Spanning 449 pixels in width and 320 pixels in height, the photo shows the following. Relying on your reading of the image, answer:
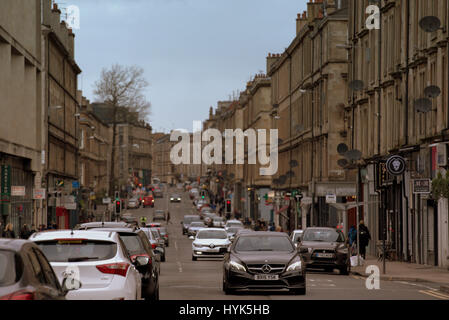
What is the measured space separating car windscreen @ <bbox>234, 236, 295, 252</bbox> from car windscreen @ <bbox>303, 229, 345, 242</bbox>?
1078 centimetres

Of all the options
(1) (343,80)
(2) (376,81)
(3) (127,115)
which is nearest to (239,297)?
(2) (376,81)

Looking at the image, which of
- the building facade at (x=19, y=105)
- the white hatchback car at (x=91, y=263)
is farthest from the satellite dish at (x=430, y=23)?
the white hatchback car at (x=91, y=263)

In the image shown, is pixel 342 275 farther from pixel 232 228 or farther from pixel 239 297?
pixel 232 228

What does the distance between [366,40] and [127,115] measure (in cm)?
6012

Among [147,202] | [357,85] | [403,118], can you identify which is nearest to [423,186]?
[403,118]

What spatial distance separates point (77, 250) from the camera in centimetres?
1392

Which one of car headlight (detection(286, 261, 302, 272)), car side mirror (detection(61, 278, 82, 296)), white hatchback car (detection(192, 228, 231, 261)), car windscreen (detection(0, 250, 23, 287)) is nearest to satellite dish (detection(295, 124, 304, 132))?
white hatchback car (detection(192, 228, 231, 261))

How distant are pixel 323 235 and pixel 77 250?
2093 centimetres

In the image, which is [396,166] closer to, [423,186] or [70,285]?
[423,186]

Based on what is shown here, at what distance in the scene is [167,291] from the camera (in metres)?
23.1

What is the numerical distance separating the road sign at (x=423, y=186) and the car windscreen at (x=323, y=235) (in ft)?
9.59

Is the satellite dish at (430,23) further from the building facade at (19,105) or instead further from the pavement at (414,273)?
the building facade at (19,105)

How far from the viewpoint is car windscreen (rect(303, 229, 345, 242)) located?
111ft

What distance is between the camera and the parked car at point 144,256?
58.4 ft
